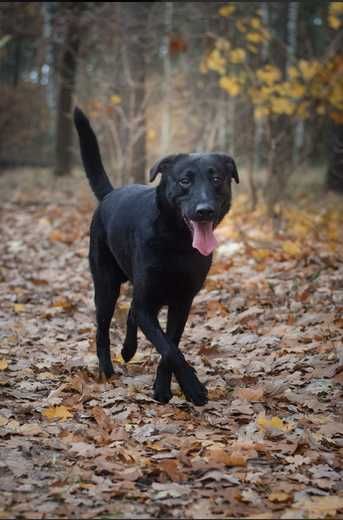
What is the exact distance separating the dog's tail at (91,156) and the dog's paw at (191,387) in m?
1.90

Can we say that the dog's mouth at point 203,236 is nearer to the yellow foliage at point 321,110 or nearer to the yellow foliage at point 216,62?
the yellow foliage at point 321,110

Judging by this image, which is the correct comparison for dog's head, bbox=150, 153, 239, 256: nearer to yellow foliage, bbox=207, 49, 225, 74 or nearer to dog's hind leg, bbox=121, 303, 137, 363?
dog's hind leg, bbox=121, 303, 137, 363

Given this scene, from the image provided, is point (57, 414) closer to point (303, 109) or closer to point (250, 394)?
point (250, 394)

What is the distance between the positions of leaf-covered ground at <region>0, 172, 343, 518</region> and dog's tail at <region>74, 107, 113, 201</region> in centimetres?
130

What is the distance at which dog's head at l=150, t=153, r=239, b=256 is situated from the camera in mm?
4242

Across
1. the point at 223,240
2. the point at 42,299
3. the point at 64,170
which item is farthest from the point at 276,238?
the point at 64,170

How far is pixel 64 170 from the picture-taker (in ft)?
68.5

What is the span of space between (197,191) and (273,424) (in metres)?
1.40

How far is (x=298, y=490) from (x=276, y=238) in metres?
6.61

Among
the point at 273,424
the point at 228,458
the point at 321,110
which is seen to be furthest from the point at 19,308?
the point at 321,110

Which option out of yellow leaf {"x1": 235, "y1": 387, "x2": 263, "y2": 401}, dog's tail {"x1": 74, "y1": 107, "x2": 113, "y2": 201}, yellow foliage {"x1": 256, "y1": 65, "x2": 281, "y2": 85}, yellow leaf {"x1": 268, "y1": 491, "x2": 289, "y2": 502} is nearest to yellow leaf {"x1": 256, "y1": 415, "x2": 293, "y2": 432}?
yellow leaf {"x1": 235, "y1": 387, "x2": 263, "y2": 401}

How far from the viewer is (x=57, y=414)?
13.5ft

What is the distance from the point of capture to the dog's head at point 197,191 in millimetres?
4242

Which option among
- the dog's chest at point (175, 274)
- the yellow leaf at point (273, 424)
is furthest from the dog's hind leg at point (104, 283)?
the yellow leaf at point (273, 424)
